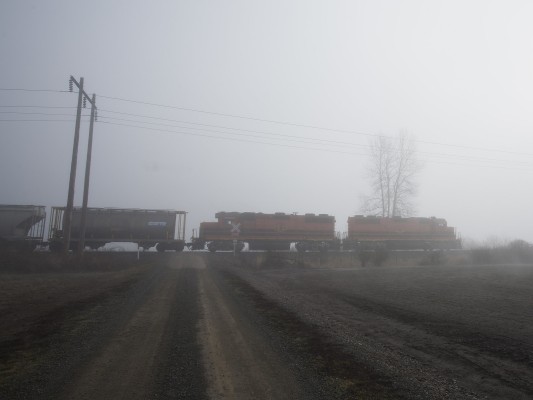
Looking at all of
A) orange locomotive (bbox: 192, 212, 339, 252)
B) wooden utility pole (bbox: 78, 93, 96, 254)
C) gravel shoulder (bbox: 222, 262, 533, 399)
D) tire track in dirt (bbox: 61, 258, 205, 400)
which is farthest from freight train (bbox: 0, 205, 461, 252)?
tire track in dirt (bbox: 61, 258, 205, 400)

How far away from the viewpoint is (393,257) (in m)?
30.7

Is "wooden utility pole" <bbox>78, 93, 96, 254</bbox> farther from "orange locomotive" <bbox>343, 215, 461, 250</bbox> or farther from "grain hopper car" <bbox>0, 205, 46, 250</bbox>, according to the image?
"orange locomotive" <bbox>343, 215, 461, 250</bbox>

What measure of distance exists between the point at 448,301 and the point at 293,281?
7.43 metres

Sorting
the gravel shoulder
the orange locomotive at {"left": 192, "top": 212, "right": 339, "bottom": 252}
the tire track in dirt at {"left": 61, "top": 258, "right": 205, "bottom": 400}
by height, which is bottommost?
the tire track in dirt at {"left": 61, "top": 258, "right": 205, "bottom": 400}

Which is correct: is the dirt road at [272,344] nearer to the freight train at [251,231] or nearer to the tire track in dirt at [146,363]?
the tire track in dirt at [146,363]

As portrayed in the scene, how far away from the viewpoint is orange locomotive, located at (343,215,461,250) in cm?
4184

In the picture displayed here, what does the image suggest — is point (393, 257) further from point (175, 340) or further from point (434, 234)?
point (175, 340)

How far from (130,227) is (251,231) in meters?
11.7

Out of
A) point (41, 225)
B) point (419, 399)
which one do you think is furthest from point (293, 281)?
point (41, 225)

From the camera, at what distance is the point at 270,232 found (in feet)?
135

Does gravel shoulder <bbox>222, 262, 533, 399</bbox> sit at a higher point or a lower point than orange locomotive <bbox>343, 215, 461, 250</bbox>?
lower

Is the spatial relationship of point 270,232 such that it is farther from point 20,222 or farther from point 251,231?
point 20,222

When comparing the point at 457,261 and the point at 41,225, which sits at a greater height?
the point at 41,225

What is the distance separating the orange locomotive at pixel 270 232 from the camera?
132 feet
